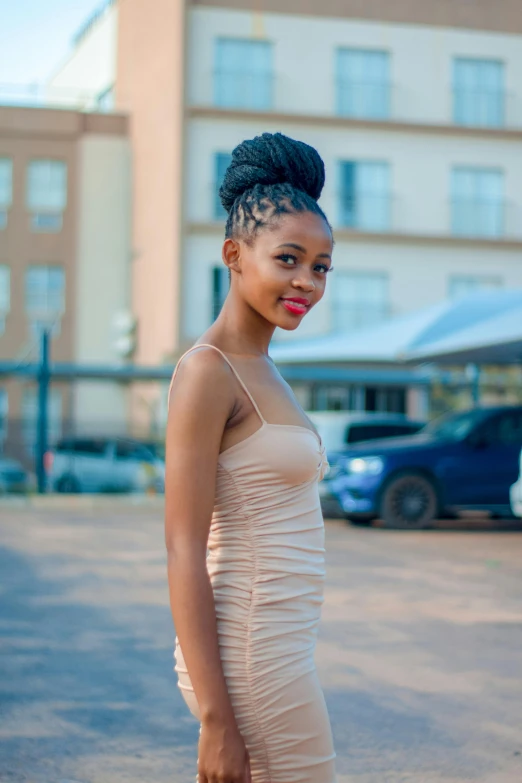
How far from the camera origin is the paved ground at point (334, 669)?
16.4 ft

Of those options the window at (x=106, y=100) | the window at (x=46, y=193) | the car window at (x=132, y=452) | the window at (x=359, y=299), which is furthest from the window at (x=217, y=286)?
the car window at (x=132, y=452)

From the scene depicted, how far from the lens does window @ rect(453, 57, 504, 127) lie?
38000 mm

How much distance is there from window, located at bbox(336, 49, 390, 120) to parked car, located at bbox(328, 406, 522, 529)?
2320 cm

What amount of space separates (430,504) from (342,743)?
35.1 feet

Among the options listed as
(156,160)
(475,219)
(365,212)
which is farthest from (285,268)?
(475,219)

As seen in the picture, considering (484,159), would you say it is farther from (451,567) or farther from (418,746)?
(418,746)

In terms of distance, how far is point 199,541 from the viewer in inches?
83.0

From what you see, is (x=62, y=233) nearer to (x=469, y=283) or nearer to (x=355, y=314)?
(x=355, y=314)

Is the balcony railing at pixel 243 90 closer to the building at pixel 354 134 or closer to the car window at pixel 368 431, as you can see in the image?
the building at pixel 354 134

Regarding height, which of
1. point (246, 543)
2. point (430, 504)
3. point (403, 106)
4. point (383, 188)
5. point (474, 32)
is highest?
point (474, 32)

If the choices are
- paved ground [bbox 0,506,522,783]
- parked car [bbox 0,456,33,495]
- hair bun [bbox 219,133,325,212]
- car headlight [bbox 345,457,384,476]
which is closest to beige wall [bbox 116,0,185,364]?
parked car [bbox 0,456,33,495]

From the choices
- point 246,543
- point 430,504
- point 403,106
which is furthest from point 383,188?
point 246,543

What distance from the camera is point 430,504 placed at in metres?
15.8

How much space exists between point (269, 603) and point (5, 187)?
37.9 meters
